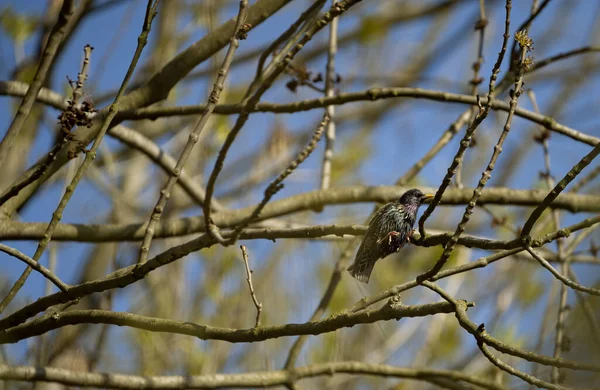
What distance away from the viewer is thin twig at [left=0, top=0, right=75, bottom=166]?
253cm

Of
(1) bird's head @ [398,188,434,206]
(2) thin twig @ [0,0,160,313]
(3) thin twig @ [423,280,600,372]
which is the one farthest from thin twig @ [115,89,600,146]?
(3) thin twig @ [423,280,600,372]

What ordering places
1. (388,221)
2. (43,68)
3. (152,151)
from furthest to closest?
(152,151) < (388,221) < (43,68)

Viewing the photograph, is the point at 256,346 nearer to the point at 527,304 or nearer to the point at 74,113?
the point at 527,304

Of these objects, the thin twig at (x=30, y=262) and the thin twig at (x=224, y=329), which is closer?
the thin twig at (x=224, y=329)

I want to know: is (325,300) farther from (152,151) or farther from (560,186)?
(560,186)

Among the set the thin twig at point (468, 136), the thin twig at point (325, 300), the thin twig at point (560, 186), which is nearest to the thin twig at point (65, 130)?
the thin twig at point (468, 136)

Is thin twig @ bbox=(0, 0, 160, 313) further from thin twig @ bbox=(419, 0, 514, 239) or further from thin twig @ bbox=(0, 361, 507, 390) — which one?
thin twig @ bbox=(419, 0, 514, 239)

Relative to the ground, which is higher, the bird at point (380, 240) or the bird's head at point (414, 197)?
the bird's head at point (414, 197)

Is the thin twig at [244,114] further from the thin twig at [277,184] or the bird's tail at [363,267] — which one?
the bird's tail at [363,267]

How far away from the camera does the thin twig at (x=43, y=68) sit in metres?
2.53

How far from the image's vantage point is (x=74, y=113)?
8.48 ft

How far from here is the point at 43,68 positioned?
2527mm

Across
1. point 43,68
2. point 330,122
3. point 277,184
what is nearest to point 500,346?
point 277,184

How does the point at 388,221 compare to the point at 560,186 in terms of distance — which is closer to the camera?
the point at 560,186
